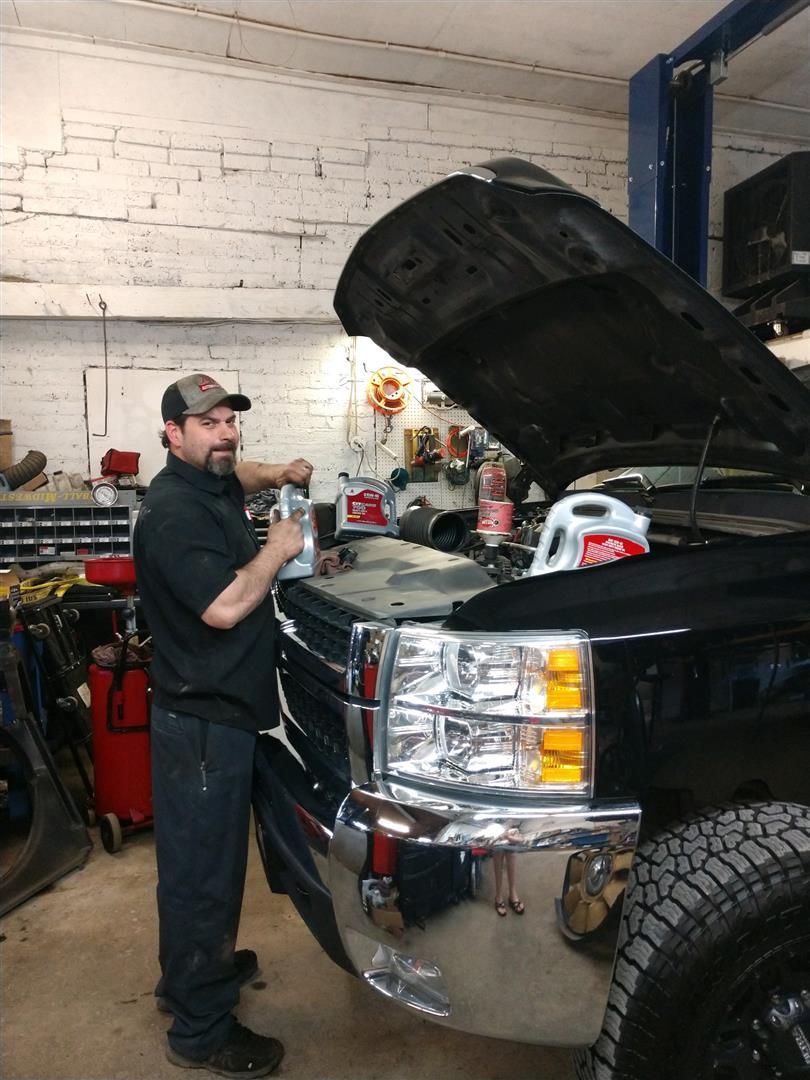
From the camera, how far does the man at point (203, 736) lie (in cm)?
177

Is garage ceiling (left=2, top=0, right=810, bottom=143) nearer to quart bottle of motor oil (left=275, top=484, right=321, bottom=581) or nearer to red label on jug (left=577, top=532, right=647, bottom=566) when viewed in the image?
quart bottle of motor oil (left=275, top=484, right=321, bottom=581)

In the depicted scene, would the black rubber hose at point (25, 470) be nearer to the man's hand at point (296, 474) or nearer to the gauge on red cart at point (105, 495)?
the gauge on red cart at point (105, 495)

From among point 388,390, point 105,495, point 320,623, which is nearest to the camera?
point 320,623

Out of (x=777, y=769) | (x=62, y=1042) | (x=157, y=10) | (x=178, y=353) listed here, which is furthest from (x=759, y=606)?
(x=157, y=10)

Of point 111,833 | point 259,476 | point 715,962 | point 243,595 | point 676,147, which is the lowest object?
point 111,833

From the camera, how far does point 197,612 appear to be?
1.71 meters

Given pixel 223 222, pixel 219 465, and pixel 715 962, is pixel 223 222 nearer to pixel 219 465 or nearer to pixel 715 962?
pixel 219 465

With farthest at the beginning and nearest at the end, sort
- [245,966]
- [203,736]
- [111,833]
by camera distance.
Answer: [111,833], [245,966], [203,736]

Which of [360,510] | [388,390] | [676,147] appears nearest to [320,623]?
[360,510]

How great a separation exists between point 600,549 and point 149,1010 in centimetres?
175

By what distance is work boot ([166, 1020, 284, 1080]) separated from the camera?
5.80 ft

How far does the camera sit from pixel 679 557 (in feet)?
4.52

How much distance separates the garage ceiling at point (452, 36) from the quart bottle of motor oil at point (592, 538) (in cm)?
423

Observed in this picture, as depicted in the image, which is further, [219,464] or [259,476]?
[259,476]
